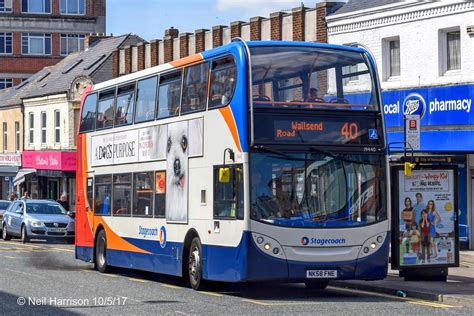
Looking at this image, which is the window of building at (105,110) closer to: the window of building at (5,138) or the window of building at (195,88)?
the window of building at (195,88)

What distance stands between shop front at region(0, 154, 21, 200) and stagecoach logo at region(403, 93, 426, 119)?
36.5 m

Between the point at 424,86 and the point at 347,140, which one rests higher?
the point at 424,86

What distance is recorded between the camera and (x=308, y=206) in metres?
18.3

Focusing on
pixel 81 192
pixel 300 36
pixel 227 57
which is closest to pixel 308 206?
pixel 227 57

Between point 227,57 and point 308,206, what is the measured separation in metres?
2.87

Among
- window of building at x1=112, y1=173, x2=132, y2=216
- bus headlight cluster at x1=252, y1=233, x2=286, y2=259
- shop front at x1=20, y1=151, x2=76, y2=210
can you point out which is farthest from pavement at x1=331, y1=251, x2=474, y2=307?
shop front at x1=20, y1=151, x2=76, y2=210

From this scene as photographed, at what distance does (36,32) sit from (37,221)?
47230 mm

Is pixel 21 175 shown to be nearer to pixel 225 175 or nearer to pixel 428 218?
pixel 428 218

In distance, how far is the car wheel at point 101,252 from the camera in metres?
25.3

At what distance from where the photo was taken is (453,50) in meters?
30.6

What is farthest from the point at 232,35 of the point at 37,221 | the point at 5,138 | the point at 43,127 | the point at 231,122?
the point at 5,138

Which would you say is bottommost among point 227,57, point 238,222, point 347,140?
point 238,222

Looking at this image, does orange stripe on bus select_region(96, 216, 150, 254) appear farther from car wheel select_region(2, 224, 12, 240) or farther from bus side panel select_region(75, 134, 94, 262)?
car wheel select_region(2, 224, 12, 240)

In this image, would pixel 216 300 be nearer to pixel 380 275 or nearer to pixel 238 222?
pixel 238 222
